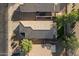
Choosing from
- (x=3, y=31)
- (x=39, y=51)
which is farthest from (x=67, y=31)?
(x=3, y=31)

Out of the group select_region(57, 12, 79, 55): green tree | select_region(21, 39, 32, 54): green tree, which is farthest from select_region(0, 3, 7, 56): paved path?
select_region(57, 12, 79, 55): green tree

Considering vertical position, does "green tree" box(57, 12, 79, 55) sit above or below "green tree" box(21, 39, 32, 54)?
above

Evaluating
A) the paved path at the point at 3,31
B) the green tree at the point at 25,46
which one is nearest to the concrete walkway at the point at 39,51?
the green tree at the point at 25,46

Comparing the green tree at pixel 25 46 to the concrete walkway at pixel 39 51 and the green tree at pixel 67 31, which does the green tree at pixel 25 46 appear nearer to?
the concrete walkway at pixel 39 51

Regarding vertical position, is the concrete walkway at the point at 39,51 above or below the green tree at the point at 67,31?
below

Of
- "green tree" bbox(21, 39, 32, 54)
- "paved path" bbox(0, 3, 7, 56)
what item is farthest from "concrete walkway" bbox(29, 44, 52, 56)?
"paved path" bbox(0, 3, 7, 56)

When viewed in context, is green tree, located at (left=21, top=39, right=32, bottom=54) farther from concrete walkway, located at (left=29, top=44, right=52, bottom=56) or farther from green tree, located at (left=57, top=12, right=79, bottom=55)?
green tree, located at (left=57, top=12, right=79, bottom=55)

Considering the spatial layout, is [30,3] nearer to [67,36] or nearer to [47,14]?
[47,14]

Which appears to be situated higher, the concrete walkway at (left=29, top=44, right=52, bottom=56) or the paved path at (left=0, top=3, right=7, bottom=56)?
the paved path at (left=0, top=3, right=7, bottom=56)

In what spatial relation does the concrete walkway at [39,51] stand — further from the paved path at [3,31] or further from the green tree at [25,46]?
the paved path at [3,31]

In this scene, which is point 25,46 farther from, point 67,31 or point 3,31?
point 67,31
